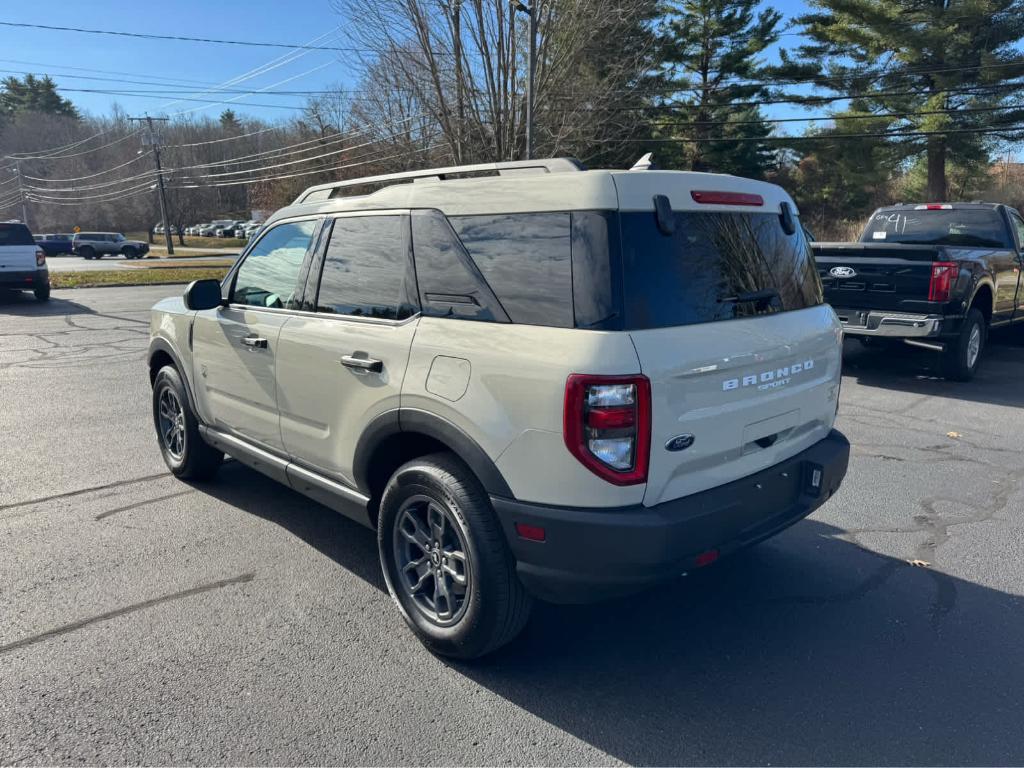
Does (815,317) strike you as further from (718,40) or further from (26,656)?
(718,40)

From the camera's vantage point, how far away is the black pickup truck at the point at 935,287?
310 inches

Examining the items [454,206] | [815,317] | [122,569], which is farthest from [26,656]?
[815,317]

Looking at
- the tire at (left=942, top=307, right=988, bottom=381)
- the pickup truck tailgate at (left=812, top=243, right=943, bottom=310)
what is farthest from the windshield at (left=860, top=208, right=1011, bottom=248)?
the pickup truck tailgate at (left=812, top=243, right=943, bottom=310)

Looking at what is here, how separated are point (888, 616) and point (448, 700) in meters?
2.10

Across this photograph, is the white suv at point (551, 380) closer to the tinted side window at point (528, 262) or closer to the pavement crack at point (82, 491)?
the tinted side window at point (528, 262)

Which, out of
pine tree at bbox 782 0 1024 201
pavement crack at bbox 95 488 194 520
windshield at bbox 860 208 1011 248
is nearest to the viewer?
pavement crack at bbox 95 488 194 520

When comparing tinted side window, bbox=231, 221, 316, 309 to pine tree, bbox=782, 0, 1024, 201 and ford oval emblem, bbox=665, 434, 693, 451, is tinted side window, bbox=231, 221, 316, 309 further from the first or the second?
pine tree, bbox=782, 0, 1024, 201

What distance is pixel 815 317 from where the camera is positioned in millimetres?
3465

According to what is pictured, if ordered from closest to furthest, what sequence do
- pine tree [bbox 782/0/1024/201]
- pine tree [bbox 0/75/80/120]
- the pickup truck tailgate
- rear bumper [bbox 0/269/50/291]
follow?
the pickup truck tailgate → rear bumper [bbox 0/269/50/291] → pine tree [bbox 782/0/1024/201] → pine tree [bbox 0/75/80/120]

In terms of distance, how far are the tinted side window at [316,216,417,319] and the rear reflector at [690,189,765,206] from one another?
1252mm

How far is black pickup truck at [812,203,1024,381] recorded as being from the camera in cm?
787

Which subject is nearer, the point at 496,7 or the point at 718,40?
the point at 496,7

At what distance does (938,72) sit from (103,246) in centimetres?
4773

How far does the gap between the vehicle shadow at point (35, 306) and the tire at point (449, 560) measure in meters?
14.9
